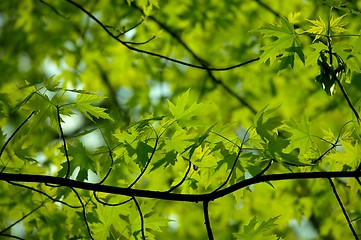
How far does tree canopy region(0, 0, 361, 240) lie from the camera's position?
6.39 feet

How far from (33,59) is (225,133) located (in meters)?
5.61

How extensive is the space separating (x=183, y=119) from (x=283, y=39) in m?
0.42

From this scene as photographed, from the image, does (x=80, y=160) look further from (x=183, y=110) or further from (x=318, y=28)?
(x=318, y=28)

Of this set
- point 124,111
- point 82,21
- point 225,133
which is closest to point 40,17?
point 82,21

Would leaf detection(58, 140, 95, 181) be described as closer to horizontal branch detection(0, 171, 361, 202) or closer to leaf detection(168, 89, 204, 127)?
horizontal branch detection(0, 171, 361, 202)

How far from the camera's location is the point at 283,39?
6.70ft

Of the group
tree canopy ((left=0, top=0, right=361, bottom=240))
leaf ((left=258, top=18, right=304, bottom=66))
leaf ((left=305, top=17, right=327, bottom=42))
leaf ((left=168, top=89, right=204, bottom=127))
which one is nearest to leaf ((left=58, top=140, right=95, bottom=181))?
tree canopy ((left=0, top=0, right=361, bottom=240))

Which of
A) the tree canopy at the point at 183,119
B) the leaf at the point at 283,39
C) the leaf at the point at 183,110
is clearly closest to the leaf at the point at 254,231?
the tree canopy at the point at 183,119

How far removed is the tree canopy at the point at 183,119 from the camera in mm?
1946

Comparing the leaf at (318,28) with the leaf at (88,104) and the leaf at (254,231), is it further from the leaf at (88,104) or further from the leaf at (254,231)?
the leaf at (88,104)

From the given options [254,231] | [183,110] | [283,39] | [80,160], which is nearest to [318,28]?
[283,39]

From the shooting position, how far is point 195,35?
5812 millimetres

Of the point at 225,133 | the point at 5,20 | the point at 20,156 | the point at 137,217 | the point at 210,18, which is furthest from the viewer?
the point at 5,20

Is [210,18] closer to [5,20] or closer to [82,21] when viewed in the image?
[82,21]
